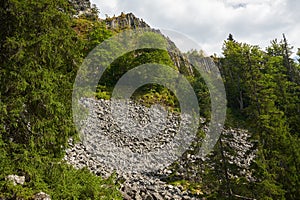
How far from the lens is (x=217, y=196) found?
13.4 m

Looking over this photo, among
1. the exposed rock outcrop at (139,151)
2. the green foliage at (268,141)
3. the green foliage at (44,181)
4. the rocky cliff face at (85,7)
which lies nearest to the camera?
the green foliage at (44,181)

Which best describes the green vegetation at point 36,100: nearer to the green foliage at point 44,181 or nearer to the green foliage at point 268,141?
the green foliage at point 44,181

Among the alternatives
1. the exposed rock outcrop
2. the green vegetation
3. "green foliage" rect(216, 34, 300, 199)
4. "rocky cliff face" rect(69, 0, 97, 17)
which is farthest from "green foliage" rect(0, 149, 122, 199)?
"rocky cliff face" rect(69, 0, 97, 17)

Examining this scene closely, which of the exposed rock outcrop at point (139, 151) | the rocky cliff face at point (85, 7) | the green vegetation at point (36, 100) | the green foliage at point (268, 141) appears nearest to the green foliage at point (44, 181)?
the green vegetation at point (36, 100)

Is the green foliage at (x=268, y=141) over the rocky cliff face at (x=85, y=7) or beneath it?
beneath

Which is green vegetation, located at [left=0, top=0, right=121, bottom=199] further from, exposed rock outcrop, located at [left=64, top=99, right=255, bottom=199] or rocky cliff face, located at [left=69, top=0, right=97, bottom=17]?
rocky cliff face, located at [left=69, top=0, right=97, bottom=17]

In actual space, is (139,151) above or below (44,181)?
below

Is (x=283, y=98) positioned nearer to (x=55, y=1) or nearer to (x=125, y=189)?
(x=125, y=189)

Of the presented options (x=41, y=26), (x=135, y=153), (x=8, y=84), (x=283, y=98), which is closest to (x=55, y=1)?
(x=41, y=26)

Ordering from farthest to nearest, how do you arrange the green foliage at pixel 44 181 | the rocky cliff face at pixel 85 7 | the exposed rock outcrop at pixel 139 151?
1. the rocky cliff face at pixel 85 7
2. the exposed rock outcrop at pixel 139 151
3. the green foliage at pixel 44 181

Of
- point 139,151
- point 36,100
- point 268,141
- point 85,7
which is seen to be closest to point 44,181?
point 36,100

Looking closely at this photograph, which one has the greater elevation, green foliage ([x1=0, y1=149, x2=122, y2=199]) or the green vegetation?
the green vegetation

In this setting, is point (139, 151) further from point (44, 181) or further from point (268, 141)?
point (44, 181)

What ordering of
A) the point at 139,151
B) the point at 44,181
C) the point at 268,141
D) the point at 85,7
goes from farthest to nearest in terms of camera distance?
the point at 85,7 → the point at 139,151 → the point at 268,141 → the point at 44,181
